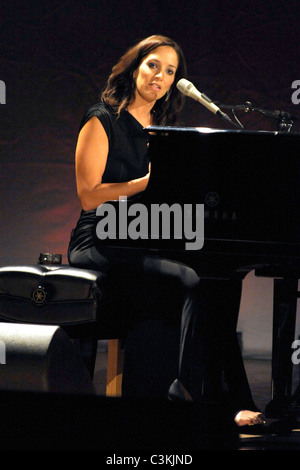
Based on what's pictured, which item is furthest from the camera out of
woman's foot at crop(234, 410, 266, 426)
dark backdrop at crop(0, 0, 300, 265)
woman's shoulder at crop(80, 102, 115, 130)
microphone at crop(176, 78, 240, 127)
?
dark backdrop at crop(0, 0, 300, 265)

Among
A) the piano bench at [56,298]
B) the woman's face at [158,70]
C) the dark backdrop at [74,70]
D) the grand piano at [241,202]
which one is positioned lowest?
the piano bench at [56,298]

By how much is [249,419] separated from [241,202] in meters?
0.65

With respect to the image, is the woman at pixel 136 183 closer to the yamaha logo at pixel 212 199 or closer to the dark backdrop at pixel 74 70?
the yamaha logo at pixel 212 199

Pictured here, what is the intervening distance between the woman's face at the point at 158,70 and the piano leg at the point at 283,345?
3.15ft

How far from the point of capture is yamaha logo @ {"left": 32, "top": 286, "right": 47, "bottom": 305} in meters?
2.57

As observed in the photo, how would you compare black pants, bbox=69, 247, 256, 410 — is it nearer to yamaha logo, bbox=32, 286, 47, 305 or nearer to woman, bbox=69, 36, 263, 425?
woman, bbox=69, 36, 263, 425

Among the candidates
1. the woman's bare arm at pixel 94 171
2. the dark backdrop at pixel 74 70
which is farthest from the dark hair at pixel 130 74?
the dark backdrop at pixel 74 70

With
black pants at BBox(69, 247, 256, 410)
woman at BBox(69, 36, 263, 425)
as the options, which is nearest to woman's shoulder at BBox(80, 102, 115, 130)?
woman at BBox(69, 36, 263, 425)

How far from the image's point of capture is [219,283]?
7.09 feet

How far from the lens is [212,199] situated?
2199 mm

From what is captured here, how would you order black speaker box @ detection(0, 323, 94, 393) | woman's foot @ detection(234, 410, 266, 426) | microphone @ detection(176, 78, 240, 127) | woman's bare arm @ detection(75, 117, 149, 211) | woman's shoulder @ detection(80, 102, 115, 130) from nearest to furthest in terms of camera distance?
black speaker box @ detection(0, 323, 94, 393) < woman's foot @ detection(234, 410, 266, 426) < microphone @ detection(176, 78, 240, 127) < woman's bare arm @ detection(75, 117, 149, 211) < woman's shoulder @ detection(80, 102, 115, 130)

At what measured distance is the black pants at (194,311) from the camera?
2164 mm

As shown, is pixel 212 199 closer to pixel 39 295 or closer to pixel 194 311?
pixel 194 311
